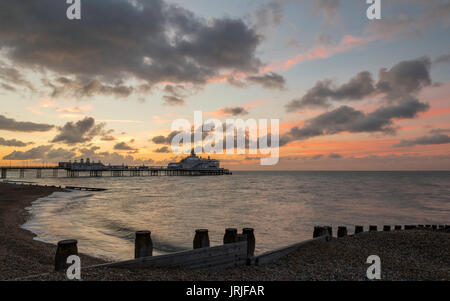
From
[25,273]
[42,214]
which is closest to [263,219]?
[42,214]

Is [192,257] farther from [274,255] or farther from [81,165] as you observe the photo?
[81,165]

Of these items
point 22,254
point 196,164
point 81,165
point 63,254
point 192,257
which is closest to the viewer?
point 63,254

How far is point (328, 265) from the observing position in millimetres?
7016

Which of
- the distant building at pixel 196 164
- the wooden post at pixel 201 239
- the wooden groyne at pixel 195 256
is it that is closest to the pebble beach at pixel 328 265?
the wooden groyne at pixel 195 256

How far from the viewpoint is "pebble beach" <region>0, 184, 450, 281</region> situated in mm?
5609

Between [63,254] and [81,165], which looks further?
[81,165]

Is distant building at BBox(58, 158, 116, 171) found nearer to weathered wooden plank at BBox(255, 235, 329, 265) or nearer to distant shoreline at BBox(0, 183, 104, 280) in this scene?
distant shoreline at BBox(0, 183, 104, 280)

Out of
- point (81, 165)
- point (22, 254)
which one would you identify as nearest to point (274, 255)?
point (22, 254)

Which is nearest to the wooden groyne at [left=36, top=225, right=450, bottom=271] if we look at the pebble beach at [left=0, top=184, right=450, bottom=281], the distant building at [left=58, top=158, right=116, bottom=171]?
the pebble beach at [left=0, top=184, right=450, bottom=281]

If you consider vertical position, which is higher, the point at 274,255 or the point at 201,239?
the point at 201,239

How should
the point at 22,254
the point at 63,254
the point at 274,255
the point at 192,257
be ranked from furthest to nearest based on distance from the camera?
1. the point at 22,254
2. the point at 274,255
3. the point at 192,257
4. the point at 63,254

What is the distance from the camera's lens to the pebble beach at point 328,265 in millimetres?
5609

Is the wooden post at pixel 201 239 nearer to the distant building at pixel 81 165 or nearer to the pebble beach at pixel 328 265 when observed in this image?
the pebble beach at pixel 328 265
